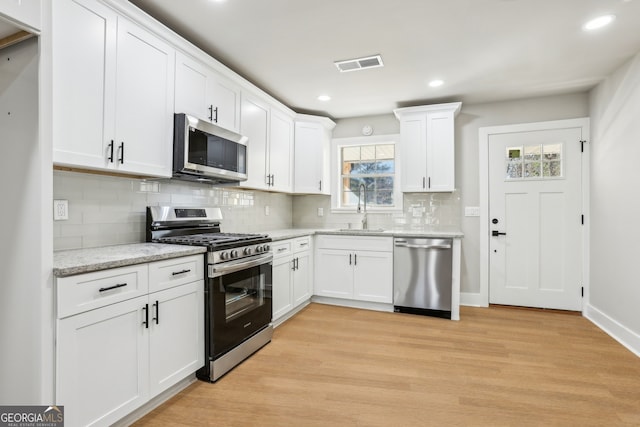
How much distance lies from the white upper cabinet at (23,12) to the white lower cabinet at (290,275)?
2.28m

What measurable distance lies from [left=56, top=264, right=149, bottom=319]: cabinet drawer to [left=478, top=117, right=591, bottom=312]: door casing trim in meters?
3.78

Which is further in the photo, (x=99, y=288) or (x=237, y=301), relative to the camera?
(x=237, y=301)

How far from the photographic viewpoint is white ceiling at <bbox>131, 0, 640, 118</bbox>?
2.24m

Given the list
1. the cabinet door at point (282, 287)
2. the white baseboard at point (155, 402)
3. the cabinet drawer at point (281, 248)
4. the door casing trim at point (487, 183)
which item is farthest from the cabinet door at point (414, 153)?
the white baseboard at point (155, 402)

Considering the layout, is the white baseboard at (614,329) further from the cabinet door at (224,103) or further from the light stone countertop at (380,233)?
the cabinet door at (224,103)

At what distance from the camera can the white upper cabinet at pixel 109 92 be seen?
1.70 m

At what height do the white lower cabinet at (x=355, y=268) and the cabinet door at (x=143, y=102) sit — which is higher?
the cabinet door at (x=143, y=102)

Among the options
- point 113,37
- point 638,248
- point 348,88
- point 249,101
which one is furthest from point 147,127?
point 638,248

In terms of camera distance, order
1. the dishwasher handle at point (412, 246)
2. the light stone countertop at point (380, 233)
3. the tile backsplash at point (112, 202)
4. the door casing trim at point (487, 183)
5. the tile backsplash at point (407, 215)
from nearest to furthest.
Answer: the tile backsplash at point (112, 202) < the light stone countertop at point (380, 233) < the dishwasher handle at point (412, 246) < the door casing trim at point (487, 183) < the tile backsplash at point (407, 215)

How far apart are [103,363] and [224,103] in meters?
2.20

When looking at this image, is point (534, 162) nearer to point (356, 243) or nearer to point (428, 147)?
point (428, 147)

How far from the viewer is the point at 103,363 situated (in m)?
1.57

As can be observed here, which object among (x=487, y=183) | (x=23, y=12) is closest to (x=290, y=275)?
(x=487, y=183)

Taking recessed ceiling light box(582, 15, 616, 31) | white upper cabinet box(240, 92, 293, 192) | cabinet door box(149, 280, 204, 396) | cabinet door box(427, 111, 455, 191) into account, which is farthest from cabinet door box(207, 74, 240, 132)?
recessed ceiling light box(582, 15, 616, 31)
